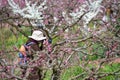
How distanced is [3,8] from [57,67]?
4.83 m

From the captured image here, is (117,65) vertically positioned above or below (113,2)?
below

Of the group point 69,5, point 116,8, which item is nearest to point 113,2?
point 116,8

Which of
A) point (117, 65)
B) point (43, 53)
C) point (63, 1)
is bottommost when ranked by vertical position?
point (117, 65)

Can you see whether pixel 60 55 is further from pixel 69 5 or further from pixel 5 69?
pixel 69 5

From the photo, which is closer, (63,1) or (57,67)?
(57,67)

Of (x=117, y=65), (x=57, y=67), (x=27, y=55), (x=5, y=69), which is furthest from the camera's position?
(x=117, y=65)

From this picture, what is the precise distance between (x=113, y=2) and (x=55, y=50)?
4876 millimetres

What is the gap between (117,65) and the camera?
27.6 ft

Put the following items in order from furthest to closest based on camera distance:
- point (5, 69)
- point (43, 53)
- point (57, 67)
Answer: point (57, 67) → point (43, 53) → point (5, 69)

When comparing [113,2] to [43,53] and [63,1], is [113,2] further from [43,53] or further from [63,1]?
[43,53]

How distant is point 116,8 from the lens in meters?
9.36

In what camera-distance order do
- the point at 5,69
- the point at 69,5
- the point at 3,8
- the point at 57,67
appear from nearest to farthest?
the point at 5,69
the point at 57,67
the point at 3,8
the point at 69,5

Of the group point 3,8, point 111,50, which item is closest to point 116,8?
point 3,8

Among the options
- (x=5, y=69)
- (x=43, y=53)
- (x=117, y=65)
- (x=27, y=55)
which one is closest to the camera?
(x=5, y=69)
